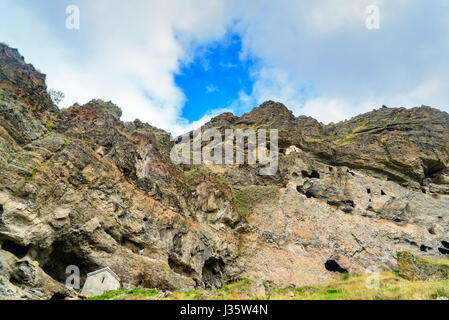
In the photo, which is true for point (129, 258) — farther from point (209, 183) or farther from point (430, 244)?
point (430, 244)

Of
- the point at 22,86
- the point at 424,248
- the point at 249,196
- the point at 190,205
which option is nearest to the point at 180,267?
the point at 190,205

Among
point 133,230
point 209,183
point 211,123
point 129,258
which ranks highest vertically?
point 211,123

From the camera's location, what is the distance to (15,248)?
14211mm

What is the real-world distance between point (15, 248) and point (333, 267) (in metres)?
25.6

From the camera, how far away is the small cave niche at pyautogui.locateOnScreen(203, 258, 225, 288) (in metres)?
24.3

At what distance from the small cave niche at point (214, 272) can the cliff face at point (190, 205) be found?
0.09 m

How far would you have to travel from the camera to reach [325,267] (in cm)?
2664

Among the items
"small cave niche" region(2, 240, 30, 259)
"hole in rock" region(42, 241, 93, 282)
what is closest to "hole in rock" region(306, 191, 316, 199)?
"hole in rock" region(42, 241, 93, 282)

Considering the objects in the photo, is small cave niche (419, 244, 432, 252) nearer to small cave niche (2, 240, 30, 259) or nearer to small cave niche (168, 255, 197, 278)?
small cave niche (168, 255, 197, 278)

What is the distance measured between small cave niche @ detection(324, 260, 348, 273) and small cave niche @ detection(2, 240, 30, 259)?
24358mm

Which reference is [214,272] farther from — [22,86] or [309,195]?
[22,86]

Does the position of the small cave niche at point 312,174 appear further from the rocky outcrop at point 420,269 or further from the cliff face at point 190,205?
the rocky outcrop at point 420,269
